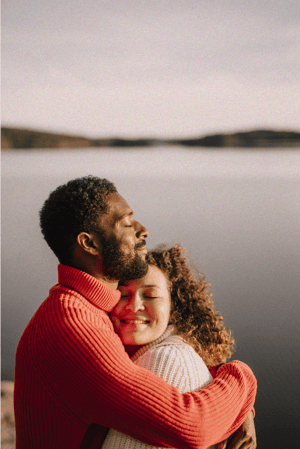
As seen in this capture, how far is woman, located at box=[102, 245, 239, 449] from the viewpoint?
1104 mm

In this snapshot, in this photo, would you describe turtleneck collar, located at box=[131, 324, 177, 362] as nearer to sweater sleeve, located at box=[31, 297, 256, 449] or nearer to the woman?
the woman

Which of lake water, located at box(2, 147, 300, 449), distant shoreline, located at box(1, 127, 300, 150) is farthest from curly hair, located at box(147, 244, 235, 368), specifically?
distant shoreline, located at box(1, 127, 300, 150)

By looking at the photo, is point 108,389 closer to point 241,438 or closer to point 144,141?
point 241,438

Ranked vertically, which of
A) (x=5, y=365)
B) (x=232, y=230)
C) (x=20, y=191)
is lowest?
(x=5, y=365)

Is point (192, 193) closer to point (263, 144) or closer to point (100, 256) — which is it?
point (263, 144)

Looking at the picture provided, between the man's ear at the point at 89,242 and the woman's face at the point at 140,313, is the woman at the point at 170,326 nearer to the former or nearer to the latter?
the woman's face at the point at 140,313

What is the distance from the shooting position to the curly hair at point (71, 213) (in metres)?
1.12

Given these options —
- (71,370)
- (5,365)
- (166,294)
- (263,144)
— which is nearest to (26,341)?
(71,370)

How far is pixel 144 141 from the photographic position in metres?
2.62

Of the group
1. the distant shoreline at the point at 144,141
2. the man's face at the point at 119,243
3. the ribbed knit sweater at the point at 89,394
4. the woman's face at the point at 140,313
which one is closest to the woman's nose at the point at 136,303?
the woman's face at the point at 140,313

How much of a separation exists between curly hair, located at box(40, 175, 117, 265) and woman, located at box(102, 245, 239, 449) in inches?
11.6

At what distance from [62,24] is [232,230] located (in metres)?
1.83

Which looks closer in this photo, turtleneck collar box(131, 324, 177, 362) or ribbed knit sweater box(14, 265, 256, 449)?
ribbed knit sweater box(14, 265, 256, 449)

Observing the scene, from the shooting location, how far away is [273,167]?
2.80 metres
